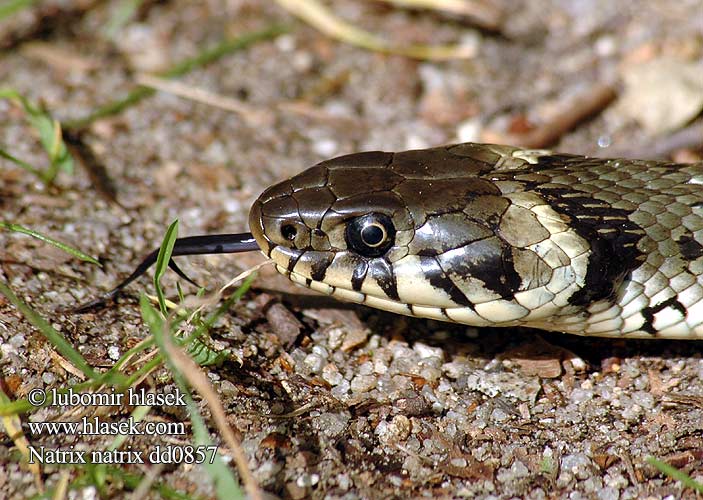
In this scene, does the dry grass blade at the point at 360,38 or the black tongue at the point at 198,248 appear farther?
the dry grass blade at the point at 360,38

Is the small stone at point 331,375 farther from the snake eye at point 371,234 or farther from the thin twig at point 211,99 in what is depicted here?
the thin twig at point 211,99

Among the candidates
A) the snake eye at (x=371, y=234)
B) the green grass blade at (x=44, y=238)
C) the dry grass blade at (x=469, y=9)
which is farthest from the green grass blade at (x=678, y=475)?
the dry grass blade at (x=469, y=9)

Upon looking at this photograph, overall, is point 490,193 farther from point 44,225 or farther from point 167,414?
point 44,225

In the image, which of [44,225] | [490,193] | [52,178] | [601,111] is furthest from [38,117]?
[601,111]

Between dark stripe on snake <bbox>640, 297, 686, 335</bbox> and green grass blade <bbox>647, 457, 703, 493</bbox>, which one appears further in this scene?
dark stripe on snake <bbox>640, 297, 686, 335</bbox>

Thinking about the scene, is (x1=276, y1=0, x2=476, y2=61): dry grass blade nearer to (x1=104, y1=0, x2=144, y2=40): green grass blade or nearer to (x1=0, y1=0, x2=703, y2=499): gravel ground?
(x1=0, y1=0, x2=703, y2=499): gravel ground

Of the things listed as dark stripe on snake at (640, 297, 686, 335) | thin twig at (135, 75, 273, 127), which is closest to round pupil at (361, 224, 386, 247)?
dark stripe on snake at (640, 297, 686, 335)

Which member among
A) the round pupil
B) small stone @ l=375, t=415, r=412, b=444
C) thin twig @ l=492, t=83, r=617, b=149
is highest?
thin twig @ l=492, t=83, r=617, b=149
